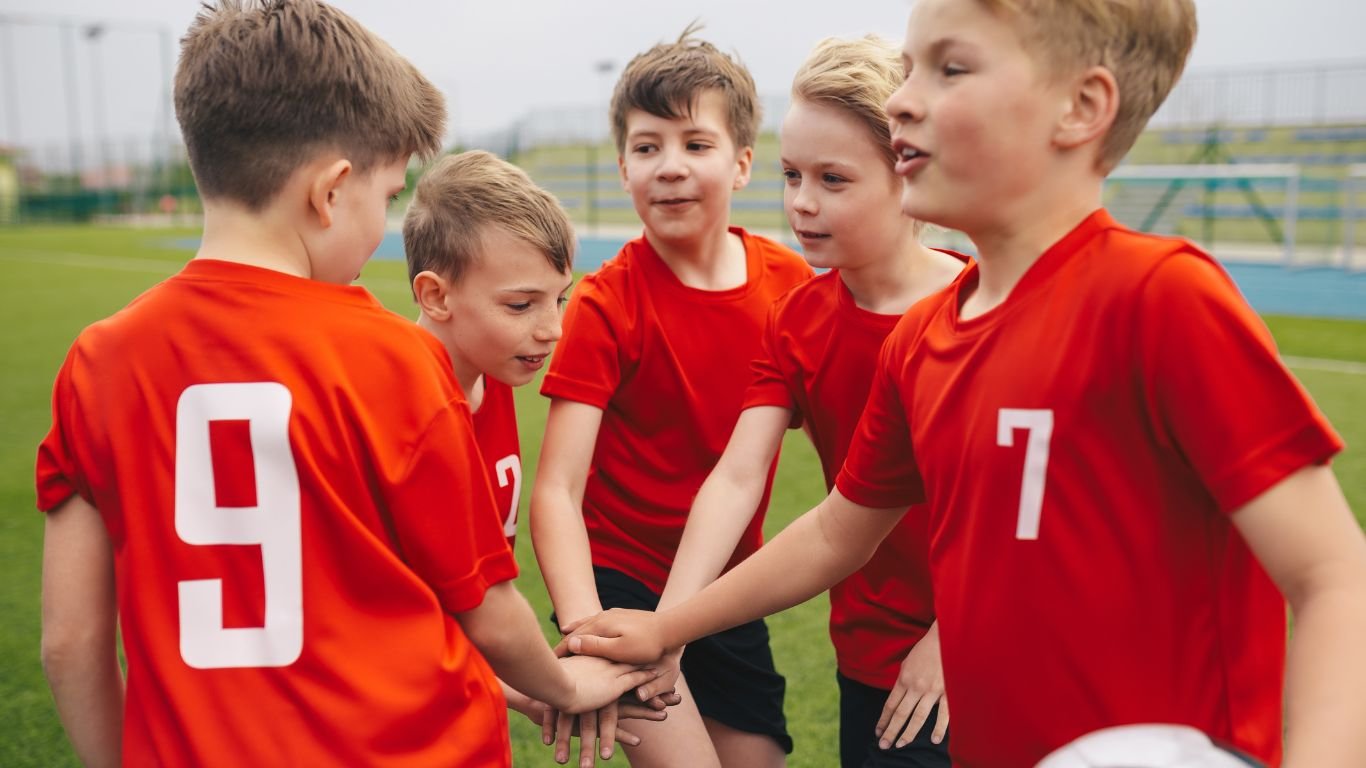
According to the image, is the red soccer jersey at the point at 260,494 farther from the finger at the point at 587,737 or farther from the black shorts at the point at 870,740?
the black shorts at the point at 870,740

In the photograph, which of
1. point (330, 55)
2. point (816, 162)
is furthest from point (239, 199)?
point (816, 162)

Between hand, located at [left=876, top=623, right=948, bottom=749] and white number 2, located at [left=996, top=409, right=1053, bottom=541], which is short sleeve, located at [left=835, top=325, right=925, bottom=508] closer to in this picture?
white number 2, located at [left=996, top=409, right=1053, bottom=541]

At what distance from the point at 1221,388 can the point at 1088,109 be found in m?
0.41

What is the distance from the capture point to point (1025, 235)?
62.4 inches

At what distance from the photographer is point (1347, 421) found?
7004 millimetres

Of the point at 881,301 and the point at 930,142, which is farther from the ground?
the point at 930,142

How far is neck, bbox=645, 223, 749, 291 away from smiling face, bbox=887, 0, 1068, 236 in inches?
54.2

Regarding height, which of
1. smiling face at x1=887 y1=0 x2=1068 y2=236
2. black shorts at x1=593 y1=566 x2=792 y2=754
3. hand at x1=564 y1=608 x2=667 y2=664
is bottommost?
black shorts at x1=593 y1=566 x2=792 y2=754

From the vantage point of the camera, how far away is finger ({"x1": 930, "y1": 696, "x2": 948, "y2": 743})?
236 cm

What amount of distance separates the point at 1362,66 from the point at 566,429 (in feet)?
71.7

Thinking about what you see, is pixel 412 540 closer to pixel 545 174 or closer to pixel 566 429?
pixel 566 429

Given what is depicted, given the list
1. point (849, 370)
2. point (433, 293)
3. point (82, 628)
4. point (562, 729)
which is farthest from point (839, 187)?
point (82, 628)

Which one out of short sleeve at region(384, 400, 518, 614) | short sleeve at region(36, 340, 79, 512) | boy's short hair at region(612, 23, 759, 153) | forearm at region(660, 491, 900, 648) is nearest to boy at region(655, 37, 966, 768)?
forearm at region(660, 491, 900, 648)

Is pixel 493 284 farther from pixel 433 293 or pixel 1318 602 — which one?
pixel 1318 602
